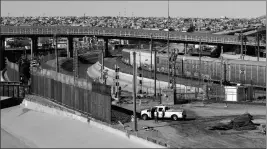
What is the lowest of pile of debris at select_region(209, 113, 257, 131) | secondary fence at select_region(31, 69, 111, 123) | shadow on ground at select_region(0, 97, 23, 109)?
shadow on ground at select_region(0, 97, 23, 109)

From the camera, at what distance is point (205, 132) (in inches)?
735

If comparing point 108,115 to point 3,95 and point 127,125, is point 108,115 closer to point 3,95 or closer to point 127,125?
point 127,125

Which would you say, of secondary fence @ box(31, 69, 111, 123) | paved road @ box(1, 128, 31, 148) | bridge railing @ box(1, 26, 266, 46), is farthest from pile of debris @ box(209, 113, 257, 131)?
bridge railing @ box(1, 26, 266, 46)

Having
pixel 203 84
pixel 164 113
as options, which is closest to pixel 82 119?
pixel 164 113

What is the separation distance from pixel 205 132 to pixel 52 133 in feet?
18.1

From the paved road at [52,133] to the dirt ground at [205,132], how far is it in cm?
142

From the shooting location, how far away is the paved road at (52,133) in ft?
56.5

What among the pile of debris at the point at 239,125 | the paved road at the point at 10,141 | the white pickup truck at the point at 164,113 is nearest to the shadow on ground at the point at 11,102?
the paved road at the point at 10,141

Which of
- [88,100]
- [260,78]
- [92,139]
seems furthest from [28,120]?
[260,78]

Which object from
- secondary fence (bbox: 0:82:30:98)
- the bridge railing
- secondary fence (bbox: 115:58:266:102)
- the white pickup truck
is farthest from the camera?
the bridge railing

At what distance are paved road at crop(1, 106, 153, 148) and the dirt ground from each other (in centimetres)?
142

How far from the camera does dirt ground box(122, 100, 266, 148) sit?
16922mm

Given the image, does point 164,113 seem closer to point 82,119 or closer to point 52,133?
point 82,119

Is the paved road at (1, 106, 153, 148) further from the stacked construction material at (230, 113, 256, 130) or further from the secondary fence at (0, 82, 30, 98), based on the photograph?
the secondary fence at (0, 82, 30, 98)
